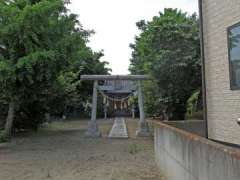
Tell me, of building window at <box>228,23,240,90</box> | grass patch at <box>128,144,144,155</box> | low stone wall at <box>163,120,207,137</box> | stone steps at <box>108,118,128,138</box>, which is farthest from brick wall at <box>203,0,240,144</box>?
stone steps at <box>108,118,128,138</box>

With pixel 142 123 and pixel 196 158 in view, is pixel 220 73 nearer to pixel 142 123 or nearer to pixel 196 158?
pixel 196 158

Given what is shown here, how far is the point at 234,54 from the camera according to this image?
7496 millimetres

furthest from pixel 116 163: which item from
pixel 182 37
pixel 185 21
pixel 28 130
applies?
pixel 28 130

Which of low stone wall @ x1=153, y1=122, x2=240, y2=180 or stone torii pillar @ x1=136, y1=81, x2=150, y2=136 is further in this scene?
stone torii pillar @ x1=136, y1=81, x2=150, y2=136

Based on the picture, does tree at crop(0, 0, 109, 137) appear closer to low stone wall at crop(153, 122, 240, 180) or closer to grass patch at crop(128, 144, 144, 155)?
grass patch at crop(128, 144, 144, 155)

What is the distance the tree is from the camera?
1462 cm

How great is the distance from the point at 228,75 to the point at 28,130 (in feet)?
58.5

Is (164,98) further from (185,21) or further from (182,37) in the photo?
(185,21)

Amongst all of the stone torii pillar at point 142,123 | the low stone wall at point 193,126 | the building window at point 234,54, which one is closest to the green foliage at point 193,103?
the stone torii pillar at point 142,123

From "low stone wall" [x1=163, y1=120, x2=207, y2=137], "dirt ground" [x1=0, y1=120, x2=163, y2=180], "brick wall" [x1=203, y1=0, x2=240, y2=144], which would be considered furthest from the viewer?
"low stone wall" [x1=163, y1=120, x2=207, y2=137]

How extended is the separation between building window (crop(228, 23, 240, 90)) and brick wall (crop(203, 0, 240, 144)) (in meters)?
0.13

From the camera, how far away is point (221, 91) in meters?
8.29

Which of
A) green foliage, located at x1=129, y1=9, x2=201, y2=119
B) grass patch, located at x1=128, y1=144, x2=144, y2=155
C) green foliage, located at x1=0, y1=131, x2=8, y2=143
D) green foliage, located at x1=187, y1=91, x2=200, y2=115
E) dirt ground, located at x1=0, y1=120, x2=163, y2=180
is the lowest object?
dirt ground, located at x1=0, y1=120, x2=163, y2=180

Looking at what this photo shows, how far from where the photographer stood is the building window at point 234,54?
24.0ft
